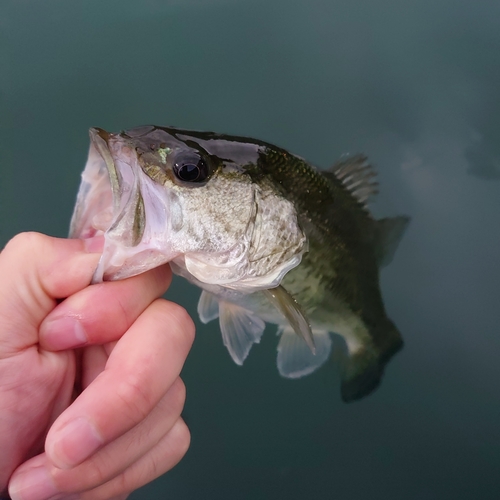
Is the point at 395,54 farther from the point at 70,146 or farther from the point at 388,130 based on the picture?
the point at 70,146

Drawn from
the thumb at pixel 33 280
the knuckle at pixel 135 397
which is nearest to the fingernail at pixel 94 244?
the thumb at pixel 33 280

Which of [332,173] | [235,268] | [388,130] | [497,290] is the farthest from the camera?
[388,130]

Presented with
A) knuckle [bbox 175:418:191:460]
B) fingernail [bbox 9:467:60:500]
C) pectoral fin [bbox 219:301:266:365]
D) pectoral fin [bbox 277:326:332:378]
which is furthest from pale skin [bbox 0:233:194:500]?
pectoral fin [bbox 277:326:332:378]

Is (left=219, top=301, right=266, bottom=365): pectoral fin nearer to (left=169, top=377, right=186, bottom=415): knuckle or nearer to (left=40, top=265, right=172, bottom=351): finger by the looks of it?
(left=169, top=377, right=186, bottom=415): knuckle

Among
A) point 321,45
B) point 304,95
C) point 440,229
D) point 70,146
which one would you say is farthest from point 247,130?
point 440,229

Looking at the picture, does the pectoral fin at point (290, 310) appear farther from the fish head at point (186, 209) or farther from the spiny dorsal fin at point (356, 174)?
the spiny dorsal fin at point (356, 174)
